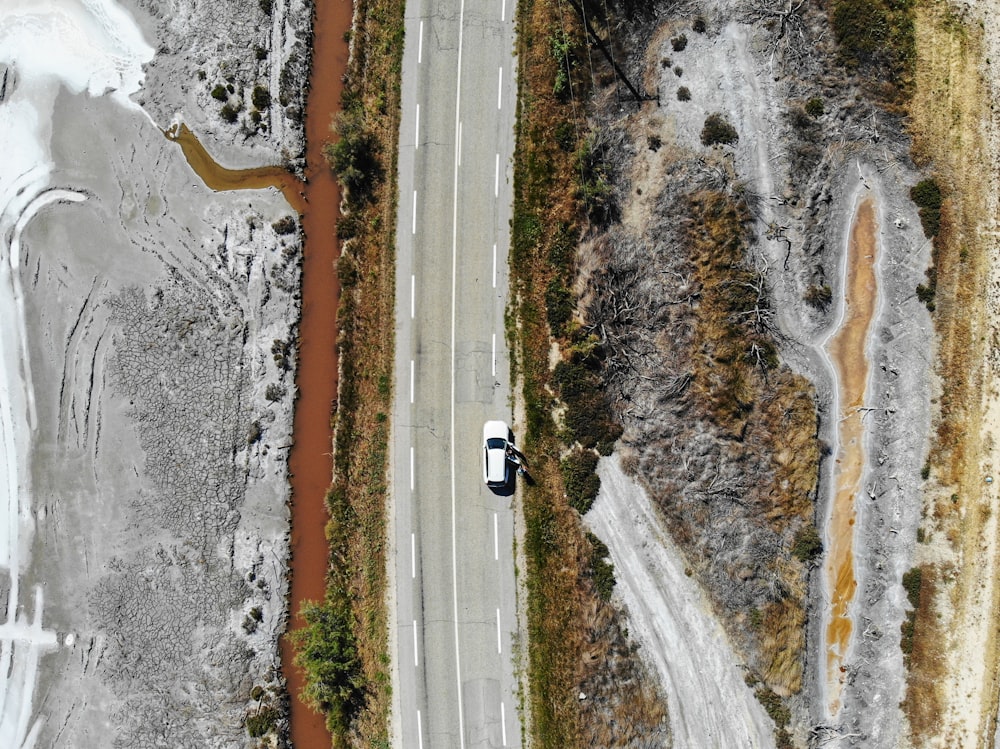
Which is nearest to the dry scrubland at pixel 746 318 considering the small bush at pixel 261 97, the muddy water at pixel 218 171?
the muddy water at pixel 218 171

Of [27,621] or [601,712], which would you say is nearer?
[601,712]

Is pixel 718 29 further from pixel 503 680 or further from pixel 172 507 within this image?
pixel 172 507

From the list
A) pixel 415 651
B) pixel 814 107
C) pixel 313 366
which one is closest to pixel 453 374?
pixel 313 366

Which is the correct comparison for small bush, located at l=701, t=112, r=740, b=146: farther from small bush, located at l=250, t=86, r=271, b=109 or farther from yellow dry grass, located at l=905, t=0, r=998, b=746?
small bush, located at l=250, t=86, r=271, b=109

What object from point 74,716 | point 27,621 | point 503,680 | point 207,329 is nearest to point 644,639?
point 503,680

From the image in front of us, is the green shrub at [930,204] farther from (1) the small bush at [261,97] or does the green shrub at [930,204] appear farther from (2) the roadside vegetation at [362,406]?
(1) the small bush at [261,97]

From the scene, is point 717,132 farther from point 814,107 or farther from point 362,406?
point 362,406

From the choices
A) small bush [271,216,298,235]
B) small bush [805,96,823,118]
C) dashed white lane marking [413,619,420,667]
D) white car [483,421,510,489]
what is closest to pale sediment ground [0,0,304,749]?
small bush [271,216,298,235]

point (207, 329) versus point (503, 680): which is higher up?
point (207, 329)
